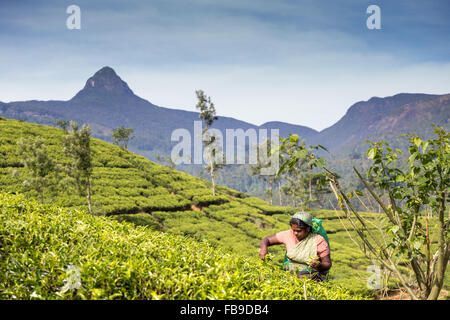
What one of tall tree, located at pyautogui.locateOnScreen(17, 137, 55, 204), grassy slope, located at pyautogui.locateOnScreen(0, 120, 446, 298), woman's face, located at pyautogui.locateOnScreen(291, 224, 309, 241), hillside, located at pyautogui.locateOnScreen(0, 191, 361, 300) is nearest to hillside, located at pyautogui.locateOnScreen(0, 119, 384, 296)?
grassy slope, located at pyautogui.locateOnScreen(0, 120, 446, 298)

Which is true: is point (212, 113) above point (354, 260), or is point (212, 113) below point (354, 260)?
above

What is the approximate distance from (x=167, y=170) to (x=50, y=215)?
3090 cm

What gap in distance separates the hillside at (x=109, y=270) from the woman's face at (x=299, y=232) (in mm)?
1334

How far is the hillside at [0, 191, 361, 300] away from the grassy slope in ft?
38.8

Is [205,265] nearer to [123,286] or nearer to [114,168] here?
[123,286]

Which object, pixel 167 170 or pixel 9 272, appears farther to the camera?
pixel 167 170

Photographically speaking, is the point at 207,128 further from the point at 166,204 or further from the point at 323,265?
the point at 323,265

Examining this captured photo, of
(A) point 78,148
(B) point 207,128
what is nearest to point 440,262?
(A) point 78,148

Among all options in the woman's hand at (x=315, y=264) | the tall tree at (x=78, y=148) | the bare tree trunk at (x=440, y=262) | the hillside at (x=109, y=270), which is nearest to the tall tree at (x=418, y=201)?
the bare tree trunk at (x=440, y=262)

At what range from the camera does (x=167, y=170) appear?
33.9m

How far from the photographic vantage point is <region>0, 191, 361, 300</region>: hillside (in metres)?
2.00

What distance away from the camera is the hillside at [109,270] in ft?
6.56

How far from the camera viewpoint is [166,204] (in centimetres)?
2345
